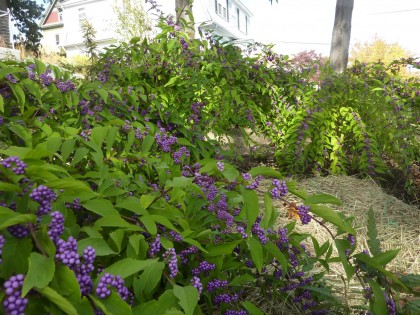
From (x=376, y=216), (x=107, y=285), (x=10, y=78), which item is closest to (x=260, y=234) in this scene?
(x=107, y=285)

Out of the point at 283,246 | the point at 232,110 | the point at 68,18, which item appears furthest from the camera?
the point at 68,18

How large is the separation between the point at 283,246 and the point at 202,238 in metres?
0.33

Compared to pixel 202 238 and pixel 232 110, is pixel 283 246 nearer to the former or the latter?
pixel 202 238

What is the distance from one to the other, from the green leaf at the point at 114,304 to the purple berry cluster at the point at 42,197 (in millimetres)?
224

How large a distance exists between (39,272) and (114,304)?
0.52 ft

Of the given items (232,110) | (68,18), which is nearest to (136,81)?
(232,110)

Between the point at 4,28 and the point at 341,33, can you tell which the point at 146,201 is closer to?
the point at 341,33

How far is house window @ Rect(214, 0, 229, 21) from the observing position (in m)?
28.4

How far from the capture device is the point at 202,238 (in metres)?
1.17

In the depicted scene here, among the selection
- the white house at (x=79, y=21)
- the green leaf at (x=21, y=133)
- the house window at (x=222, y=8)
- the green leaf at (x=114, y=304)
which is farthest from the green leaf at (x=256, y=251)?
the house window at (x=222, y=8)

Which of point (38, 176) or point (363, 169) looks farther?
point (363, 169)

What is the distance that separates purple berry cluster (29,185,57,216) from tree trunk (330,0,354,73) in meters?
10.3

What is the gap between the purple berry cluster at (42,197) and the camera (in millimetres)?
727

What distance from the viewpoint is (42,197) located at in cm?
74
